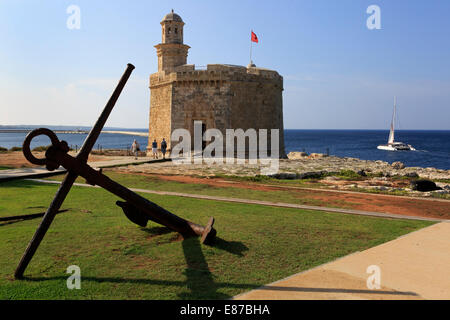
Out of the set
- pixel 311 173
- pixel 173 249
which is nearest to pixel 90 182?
pixel 173 249

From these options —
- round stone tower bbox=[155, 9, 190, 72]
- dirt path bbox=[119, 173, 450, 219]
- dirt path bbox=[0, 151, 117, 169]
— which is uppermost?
round stone tower bbox=[155, 9, 190, 72]

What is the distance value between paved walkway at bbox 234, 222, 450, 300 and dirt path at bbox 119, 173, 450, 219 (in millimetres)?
4053

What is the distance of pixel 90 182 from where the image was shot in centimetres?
526

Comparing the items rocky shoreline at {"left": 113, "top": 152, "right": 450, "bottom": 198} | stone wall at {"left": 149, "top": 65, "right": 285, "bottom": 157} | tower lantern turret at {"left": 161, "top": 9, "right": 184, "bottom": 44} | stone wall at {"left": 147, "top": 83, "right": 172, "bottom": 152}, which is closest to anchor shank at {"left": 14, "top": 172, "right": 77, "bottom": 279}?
rocky shoreline at {"left": 113, "top": 152, "right": 450, "bottom": 198}

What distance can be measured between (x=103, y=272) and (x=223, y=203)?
565 cm

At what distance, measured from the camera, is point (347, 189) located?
1496 cm

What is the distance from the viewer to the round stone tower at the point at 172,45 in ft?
95.3

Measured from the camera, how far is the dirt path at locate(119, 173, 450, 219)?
411 inches

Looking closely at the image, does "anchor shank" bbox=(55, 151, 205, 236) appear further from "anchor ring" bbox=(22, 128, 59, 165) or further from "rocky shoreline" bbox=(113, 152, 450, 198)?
"rocky shoreline" bbox=(113, 152, 450, 198)

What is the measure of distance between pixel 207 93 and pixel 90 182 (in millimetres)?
23193

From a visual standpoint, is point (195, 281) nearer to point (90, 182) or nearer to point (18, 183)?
point (90, 182)
